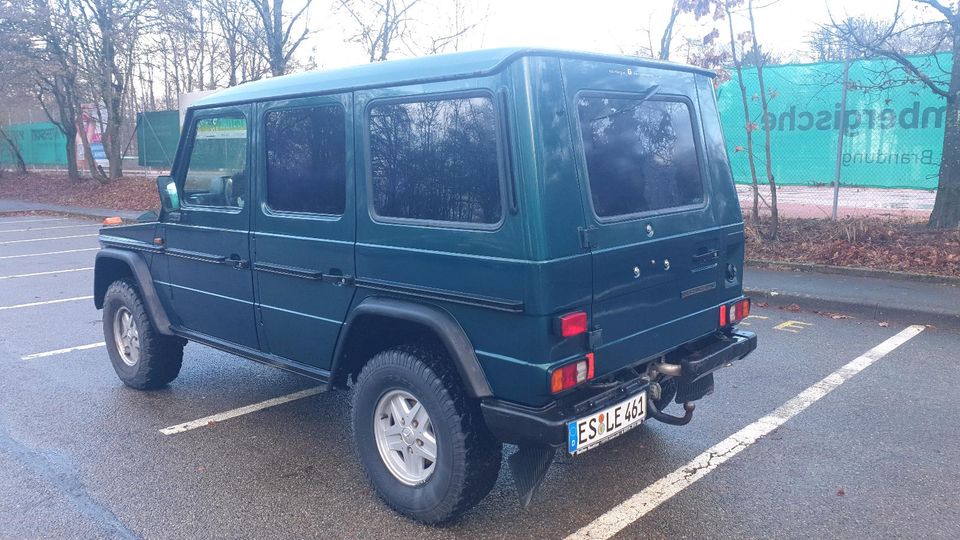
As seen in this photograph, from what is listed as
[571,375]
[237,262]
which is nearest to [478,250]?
[571,375]

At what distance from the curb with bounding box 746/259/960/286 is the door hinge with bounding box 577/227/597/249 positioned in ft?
21.1

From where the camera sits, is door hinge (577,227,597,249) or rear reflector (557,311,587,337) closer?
rear reflector (557,311,587,337)

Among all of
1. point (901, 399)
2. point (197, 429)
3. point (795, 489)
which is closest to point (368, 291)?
point (197, 429)

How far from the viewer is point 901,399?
5.01 meters

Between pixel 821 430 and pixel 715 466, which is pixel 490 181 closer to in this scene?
pixel 715 466

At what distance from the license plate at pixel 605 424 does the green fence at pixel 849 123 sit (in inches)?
273

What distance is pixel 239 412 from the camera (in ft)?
16.8

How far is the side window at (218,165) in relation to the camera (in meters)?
4.37

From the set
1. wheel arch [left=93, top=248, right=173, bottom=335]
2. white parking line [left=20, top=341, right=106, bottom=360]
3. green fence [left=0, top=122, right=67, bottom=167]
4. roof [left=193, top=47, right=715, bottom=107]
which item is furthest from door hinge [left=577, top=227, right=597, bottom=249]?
green fence [left=0, top=122, right=67, bottom=167]

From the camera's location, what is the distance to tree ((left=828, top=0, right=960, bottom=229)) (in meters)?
8.80

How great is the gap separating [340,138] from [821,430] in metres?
3.15

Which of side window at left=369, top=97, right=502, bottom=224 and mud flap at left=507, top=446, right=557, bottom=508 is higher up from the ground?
side window at left=369, top=97, right=502, bottom=224

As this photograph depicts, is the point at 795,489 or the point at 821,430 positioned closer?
the point at 795,489

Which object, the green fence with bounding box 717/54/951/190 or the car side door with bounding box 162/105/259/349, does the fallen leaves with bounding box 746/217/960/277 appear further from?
the car side door with bounding box 162/105/259/349
